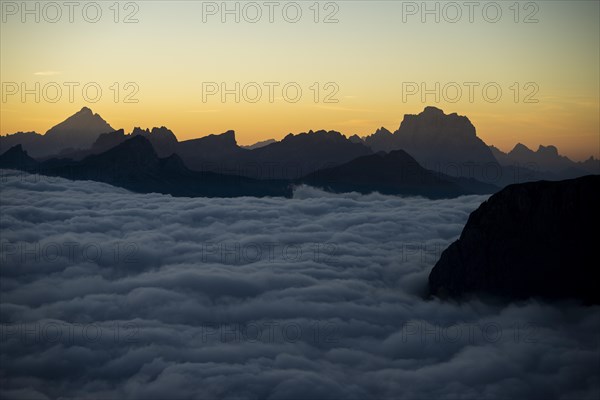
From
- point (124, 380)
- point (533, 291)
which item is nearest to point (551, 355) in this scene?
point (533, 291)

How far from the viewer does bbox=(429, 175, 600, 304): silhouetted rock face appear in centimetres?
7962

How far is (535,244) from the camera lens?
274 ft

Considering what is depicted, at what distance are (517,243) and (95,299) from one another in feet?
286

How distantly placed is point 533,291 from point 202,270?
80.9 m

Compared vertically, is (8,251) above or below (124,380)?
above

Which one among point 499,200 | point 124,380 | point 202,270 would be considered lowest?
point 124,380

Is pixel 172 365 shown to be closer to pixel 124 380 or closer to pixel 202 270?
pixel 124 380

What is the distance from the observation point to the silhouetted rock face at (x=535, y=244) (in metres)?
79.6

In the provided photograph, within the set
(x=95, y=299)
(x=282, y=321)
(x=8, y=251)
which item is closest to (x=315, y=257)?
(x=282, y=321)

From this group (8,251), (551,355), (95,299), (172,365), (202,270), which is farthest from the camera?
(8,251)

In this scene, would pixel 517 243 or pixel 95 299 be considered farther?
pixel 95 299

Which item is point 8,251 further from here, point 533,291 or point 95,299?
point 533,291

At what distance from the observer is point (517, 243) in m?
85.0

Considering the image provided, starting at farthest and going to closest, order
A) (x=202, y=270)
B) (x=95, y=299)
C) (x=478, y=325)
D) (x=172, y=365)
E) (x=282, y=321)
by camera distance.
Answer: (x=202, y=270) → (x=95, y=299) → (x=282, y=321) → (x=478, y=325) → (x=172, y=365)
